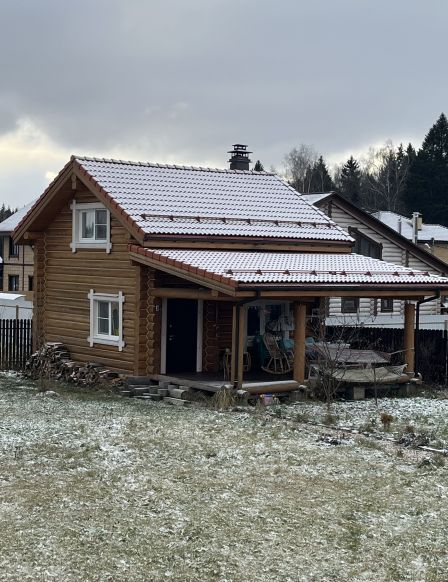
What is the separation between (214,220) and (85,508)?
13021 millimetres

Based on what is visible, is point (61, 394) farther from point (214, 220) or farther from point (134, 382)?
point (214, 220)

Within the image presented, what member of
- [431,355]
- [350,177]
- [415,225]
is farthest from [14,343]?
[350,177]

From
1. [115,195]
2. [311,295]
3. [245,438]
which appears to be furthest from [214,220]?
[245,438]

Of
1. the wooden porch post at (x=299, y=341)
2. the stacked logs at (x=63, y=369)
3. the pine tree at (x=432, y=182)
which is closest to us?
the wooden porch post at (x=299, y=341)

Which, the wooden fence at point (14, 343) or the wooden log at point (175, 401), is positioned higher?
the wooden fence at point (14, 343)

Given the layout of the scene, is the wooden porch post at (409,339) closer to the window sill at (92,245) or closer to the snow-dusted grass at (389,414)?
the snow-dusted grass at (389,414)

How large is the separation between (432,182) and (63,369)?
62547mm

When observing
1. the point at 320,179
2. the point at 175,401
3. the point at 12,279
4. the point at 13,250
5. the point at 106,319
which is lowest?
the point at 175,401

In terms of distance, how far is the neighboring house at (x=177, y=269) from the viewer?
18.6 m

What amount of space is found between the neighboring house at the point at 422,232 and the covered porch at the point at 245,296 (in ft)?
104

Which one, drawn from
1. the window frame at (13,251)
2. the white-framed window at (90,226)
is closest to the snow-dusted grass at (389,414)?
the white-framed window at (90,226)

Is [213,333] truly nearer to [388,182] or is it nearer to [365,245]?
[365,245]

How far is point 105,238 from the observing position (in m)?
21.7

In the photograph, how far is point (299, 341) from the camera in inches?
733
